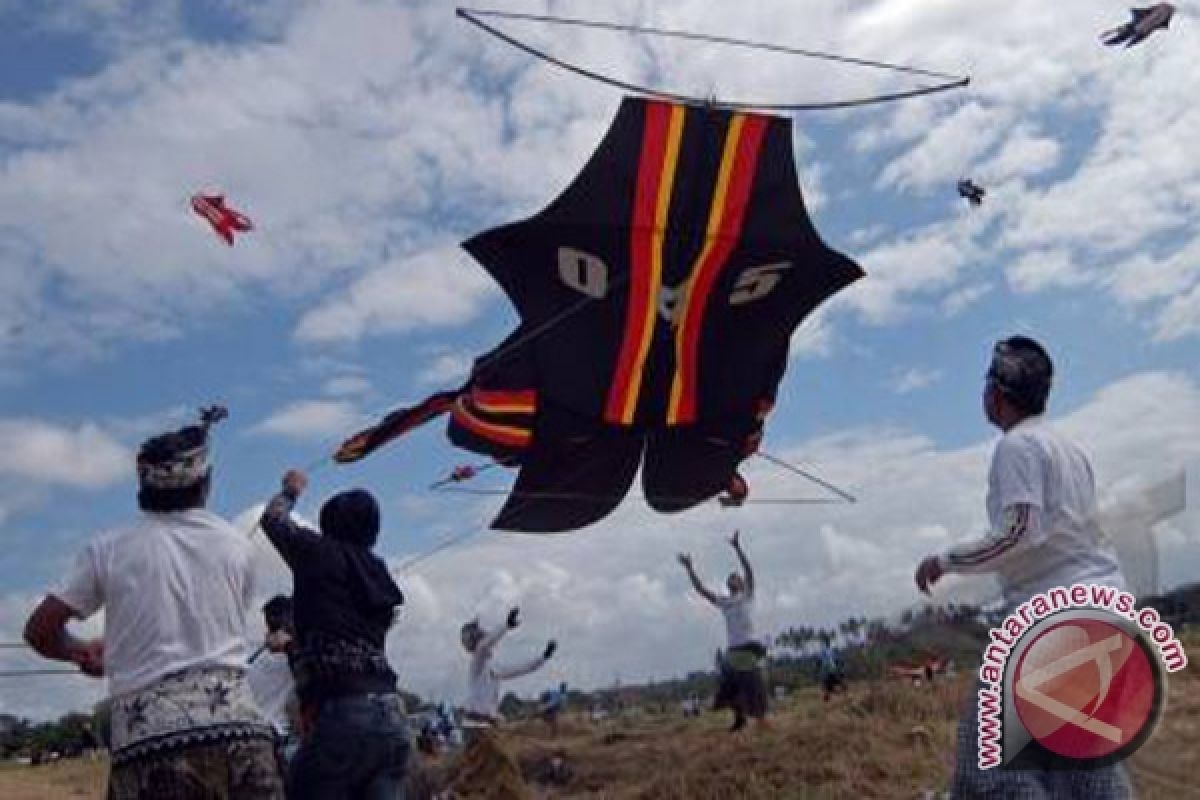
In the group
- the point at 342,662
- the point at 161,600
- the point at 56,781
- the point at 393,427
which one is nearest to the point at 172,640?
the point at 161,600

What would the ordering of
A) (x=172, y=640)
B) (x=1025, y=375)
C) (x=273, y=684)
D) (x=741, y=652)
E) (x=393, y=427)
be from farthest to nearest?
(x=741, y=652), (x=393, y=427), (x=273, y=684), (x=1025, y=375), (x=172, y=640)

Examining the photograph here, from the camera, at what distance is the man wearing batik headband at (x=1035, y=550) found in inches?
129

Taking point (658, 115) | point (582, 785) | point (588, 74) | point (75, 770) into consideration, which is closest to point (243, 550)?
point (588, 74)

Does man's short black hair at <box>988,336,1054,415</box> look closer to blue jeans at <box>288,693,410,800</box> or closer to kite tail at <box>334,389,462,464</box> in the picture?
blue jeans at <box>288,693,410,800</box>

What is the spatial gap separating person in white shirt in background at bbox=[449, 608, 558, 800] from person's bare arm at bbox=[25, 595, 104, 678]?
5.25 m

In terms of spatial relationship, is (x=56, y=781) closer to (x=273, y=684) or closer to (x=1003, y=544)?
(x=273, y=684)

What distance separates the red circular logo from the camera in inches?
129

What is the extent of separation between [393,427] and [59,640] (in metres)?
4.81

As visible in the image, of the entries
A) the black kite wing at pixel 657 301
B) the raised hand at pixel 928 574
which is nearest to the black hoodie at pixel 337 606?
the raised hand at pixel 928 574

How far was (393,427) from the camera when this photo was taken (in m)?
8.10

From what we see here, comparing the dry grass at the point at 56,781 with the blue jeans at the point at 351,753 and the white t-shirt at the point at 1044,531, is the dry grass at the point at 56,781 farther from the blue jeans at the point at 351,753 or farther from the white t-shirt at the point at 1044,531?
the white t-shirt at the point at 1044,531

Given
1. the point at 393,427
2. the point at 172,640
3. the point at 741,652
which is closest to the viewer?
the point at 172,640

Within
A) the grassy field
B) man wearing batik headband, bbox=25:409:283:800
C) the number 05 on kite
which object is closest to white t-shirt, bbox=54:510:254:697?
man wearing batik headband, bbox=25:409:283:800

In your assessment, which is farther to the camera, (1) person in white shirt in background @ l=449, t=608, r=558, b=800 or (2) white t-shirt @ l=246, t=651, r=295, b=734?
(1) person in white shirt in background @ l=449, t=608, r=558, b=800
